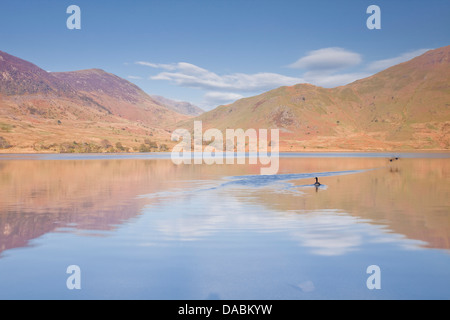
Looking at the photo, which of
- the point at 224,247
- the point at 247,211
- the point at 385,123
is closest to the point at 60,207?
the point at 247,211

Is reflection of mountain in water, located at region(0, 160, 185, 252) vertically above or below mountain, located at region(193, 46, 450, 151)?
below

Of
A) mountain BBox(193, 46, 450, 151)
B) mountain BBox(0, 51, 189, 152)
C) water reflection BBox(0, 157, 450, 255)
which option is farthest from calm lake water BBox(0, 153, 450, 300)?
mountain BBox(193, 46, 450, 151)

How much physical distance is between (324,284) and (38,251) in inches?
315

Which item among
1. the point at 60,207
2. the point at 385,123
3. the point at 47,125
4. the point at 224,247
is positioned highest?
the point at 385,123

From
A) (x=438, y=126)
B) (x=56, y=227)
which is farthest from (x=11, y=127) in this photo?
(x=438, y=126)

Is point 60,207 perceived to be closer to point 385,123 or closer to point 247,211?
point 247,211

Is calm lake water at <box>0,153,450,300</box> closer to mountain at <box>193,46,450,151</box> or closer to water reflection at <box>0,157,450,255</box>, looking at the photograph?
water reflection at <box>0,157,450,255</box>

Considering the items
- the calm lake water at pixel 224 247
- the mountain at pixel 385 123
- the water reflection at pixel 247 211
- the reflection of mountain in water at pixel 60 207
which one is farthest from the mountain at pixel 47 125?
the calm lake water at pixel 224 247

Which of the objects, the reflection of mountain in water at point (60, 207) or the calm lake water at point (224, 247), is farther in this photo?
the reflection of mountain in water at point (60, 207)

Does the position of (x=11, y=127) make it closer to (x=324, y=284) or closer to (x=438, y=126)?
(x=324, y=284)

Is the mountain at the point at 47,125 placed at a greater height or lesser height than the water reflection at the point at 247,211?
greater

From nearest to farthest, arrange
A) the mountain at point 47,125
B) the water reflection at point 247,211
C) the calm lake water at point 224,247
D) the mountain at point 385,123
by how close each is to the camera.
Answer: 1. the calm lake water at point 224,247
2. the water reflection at point 247,211
3. the mountain at point 47,125
4. the mountain at point 385,123

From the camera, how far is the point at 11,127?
396ft

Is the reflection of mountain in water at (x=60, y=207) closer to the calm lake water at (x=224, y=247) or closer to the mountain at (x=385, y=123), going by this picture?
the calm lake water at (x=224, y=247)
